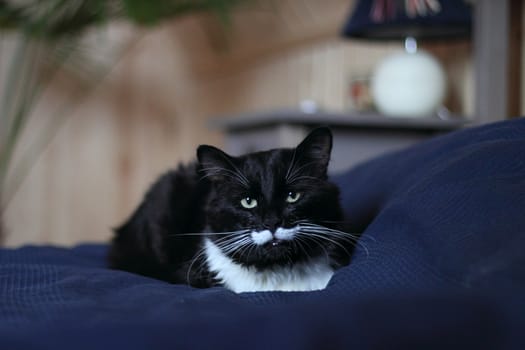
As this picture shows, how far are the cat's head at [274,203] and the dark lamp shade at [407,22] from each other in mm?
997

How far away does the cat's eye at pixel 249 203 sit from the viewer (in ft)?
3.44

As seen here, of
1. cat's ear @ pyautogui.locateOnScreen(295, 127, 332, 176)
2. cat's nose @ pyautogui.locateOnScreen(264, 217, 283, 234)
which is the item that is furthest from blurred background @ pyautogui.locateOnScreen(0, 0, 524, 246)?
cat's nose @ pyautogui.locateOnScreen(264, 217, 283, 234)

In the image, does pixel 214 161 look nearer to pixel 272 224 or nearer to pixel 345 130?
pixel 272 224

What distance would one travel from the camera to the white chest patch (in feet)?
3.50

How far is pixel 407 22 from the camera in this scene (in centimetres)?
195

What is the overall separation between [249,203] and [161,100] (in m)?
2.31

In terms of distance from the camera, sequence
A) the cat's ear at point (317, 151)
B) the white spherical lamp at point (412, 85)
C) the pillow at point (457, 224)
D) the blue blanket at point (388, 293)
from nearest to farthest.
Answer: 1. the blue blanket at point (388, 293)
2. the pillow at point (457, 224)
3. the cat's ear at point (317, 151)
4. the white spherical lamp at point (412, 85)

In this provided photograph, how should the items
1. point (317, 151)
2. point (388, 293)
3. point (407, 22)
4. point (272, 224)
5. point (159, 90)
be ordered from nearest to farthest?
point (388, 293) → point (272, 224) → point (317, 151) → point (407, 22) → point (159, 90)

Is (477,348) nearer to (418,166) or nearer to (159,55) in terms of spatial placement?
(418,166)

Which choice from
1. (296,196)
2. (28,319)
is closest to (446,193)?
(296,196)

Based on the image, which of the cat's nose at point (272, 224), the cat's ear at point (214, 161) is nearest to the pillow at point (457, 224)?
the cat's nose at point (272, 224)

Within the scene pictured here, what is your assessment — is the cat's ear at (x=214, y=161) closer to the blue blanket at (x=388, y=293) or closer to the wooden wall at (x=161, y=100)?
the blue blanket at (x=388, y=293)

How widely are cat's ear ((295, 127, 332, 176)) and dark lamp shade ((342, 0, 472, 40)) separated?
993 millimetres

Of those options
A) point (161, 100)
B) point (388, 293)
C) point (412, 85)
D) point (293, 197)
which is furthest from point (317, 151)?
point (161, 100)
